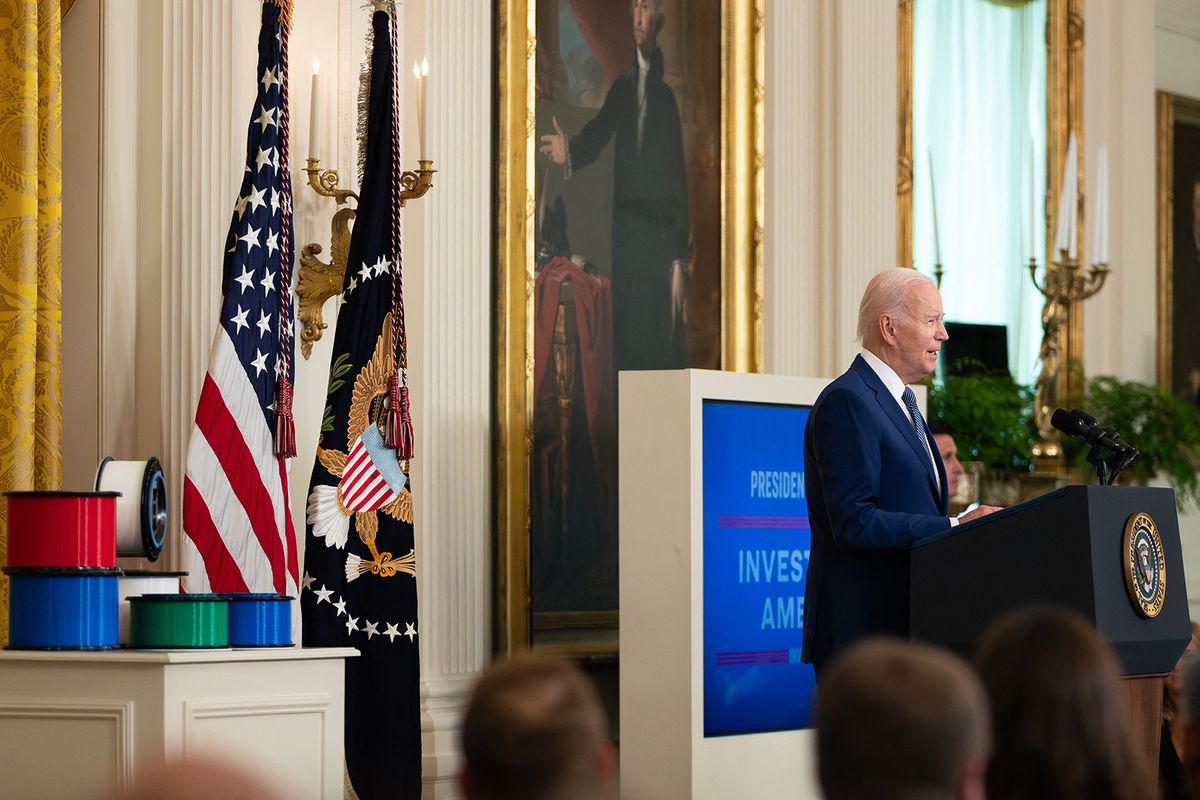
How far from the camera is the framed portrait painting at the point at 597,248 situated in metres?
6.85

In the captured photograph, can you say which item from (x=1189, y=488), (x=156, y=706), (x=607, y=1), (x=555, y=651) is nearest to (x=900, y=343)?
(x=156, y=706)

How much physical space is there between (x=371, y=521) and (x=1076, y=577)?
252 centimetres

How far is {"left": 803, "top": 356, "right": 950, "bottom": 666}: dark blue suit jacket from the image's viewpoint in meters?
4.35

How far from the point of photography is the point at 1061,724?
2057 millimetres

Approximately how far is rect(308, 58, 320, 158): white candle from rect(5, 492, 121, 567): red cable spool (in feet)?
6.72

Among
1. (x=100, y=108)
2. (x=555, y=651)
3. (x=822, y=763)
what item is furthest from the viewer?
(x=555, y=651)

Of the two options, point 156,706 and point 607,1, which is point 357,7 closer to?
point 607,1

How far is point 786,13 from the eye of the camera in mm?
8133

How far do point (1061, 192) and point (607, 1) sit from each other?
12.0ft

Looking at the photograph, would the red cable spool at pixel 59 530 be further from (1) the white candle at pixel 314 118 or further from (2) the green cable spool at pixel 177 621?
(1) the white candle at pixel 314 118

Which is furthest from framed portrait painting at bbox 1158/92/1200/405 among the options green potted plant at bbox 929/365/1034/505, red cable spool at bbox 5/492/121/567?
red cable spool at bbox 5/492/121/567

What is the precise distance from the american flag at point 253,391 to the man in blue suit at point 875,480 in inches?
71.7

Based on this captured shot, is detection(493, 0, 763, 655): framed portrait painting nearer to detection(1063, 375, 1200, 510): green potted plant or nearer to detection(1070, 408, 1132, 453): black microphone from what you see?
detection(1063, 375, 1200, 510): green potted plant

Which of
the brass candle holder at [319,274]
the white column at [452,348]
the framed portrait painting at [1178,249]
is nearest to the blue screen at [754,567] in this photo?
the white column at [452,348]
